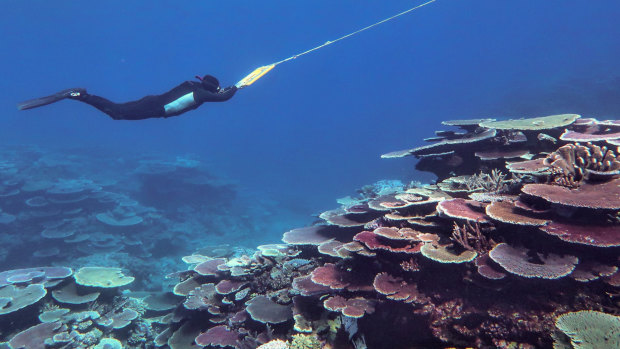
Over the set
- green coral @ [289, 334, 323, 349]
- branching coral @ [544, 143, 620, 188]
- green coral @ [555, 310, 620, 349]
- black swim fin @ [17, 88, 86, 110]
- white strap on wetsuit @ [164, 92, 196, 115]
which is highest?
black swim fin @ [17, 88, 86, 110]

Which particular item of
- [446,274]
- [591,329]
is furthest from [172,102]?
[591,329]

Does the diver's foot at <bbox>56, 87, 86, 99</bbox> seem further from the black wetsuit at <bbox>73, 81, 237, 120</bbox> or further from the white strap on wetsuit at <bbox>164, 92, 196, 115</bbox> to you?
the white strap on wetsuit at <bbox>164, 92, 196, 115</bbox>

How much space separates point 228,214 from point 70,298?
15.0 m

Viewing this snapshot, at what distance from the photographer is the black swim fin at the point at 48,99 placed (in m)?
6.72

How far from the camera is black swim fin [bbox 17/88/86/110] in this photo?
672cm

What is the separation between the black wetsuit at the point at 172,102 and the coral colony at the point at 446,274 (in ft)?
11.7

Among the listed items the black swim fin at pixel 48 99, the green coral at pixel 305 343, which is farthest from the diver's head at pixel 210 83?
the green coral at pixel 305 343

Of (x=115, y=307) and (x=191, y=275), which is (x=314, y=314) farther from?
(x=115, y=307)

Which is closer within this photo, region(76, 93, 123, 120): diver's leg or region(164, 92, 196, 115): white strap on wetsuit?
region(164, 92, 196, 115): white strap on wetsuit

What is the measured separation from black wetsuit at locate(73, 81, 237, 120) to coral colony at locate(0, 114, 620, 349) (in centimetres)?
356

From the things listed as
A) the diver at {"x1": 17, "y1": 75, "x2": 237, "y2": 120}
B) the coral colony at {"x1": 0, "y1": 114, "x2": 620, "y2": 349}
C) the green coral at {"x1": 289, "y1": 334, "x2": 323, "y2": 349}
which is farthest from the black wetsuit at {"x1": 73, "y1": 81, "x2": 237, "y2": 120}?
the green coral at {"x1": 289, "y1": 334, "x2": 323, "y2": 349}

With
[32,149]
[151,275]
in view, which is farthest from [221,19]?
[151,275]

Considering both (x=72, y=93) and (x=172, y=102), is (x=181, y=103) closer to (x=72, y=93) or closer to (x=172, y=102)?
(x=172, y=102)

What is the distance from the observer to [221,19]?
89.5 metres
